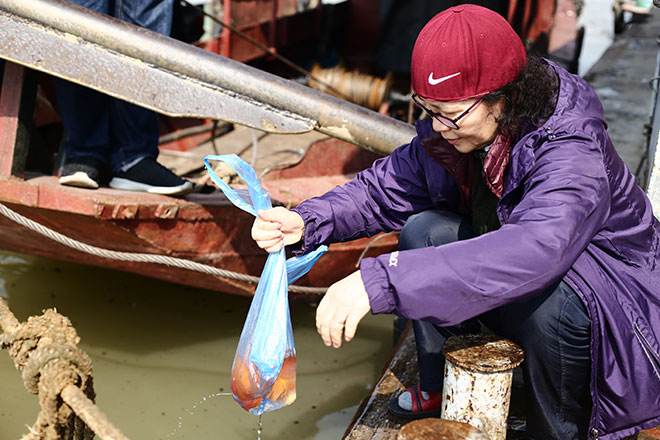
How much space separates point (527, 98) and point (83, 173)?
1.95m

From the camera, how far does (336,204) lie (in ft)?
7.19

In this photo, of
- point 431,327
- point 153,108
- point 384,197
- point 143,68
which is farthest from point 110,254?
point 431,327

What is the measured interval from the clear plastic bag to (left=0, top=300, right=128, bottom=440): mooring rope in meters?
0.45

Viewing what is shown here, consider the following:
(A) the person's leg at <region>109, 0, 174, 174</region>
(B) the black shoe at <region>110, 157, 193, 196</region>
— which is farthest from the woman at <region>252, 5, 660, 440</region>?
(A) the person's leg at <region>109, 0, 174, 174</region>

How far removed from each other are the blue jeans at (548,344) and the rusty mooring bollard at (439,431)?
347 millimetres

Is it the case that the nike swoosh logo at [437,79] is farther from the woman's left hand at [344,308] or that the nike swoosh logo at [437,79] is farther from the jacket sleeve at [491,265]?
the woman's left hand at [344,308]

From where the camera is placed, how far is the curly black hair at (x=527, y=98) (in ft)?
5.80

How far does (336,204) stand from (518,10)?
5.22 metres

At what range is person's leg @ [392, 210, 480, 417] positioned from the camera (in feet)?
7.08

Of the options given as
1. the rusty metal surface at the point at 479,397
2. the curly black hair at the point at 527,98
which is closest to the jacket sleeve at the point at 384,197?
the curly black hair at the point at 527,98

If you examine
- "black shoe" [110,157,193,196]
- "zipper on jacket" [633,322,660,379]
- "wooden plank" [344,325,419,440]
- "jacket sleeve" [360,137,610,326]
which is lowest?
"wooden plank" [344,325,419,440]

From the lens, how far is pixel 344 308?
1548 mm

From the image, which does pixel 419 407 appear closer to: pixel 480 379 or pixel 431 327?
pixel 431 327

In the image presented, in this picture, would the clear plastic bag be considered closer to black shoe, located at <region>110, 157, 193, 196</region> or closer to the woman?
the woman
